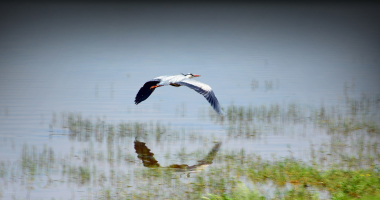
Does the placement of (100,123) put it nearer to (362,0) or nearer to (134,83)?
(134,83)

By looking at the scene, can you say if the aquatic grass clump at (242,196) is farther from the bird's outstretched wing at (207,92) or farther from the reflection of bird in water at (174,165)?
the bird's outstretched wing at (207,92)

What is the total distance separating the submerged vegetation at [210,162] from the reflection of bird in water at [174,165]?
17 mm

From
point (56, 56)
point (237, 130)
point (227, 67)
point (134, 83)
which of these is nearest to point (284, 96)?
point (237, 130)

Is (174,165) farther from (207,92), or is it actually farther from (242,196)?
(242,196)

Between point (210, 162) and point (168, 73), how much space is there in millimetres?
11398

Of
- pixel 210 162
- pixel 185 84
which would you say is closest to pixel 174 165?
pixel 210 162

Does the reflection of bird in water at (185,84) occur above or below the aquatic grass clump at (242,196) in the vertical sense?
above

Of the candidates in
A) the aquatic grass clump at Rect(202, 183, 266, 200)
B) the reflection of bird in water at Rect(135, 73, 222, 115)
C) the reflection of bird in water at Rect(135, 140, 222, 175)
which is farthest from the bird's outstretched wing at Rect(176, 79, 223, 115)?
the aquatic grass clump at Rect(202, 183, 266, 200)

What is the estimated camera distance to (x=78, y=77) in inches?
753

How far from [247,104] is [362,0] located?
234 feet

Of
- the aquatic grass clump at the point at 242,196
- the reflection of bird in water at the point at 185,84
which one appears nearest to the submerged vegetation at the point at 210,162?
the aquatic grass clump at the point at 242,196

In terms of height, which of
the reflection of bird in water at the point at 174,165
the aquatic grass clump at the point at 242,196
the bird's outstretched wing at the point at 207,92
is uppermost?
the bird's outstretched wing at the point at 207,92

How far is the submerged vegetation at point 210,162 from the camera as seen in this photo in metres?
7.08

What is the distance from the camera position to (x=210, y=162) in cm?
855
